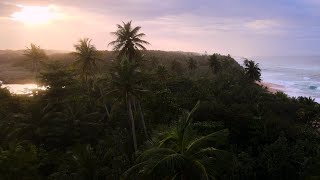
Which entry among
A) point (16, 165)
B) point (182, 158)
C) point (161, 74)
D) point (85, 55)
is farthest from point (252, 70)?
point (182, 158)

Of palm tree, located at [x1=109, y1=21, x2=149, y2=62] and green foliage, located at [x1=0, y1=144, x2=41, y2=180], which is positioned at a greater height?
palm tree, located at [x1=109, y1=21, x2=149, y2=62]

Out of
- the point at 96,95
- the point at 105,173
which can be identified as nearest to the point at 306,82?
the point at 96,95

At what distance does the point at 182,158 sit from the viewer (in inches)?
705

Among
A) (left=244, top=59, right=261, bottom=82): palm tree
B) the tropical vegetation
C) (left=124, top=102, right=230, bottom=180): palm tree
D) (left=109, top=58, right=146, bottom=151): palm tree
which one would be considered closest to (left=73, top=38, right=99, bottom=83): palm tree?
the tropical vegetation

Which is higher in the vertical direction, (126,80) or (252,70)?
(126,80)

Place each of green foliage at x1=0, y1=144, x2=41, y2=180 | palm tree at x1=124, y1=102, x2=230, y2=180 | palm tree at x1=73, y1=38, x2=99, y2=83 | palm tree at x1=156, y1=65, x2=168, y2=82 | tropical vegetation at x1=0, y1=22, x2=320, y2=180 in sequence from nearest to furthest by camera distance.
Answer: palm tree at x1=124, y1=102, x2=230, y2=180 < tropical vegetation at x1=0, y1=22, x2=320, y2=180 < green foliage at x1=0, y1=144, x2=41, y2=180 < palm tree at x1=73, y1=38, x2=99, y2=83 < palm tree at x1=156, y1=65, x2=168, y2=82

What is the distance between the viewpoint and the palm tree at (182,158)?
1773 centimetres

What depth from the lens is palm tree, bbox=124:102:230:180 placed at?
17734mm

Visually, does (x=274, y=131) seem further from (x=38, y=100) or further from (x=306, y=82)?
(x=306, y=82)

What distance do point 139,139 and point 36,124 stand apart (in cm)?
1065

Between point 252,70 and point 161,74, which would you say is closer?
point 161,74

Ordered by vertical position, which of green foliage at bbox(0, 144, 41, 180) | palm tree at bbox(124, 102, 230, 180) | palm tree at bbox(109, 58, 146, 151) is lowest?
green foliage at bbox(0, 144, 41, 180)

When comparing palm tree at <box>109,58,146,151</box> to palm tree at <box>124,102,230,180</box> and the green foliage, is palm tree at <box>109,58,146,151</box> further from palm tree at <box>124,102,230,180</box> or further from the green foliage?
palm tree at <box>124,102,230,180</box>

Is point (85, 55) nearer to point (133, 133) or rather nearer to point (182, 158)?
point (133, 133)
